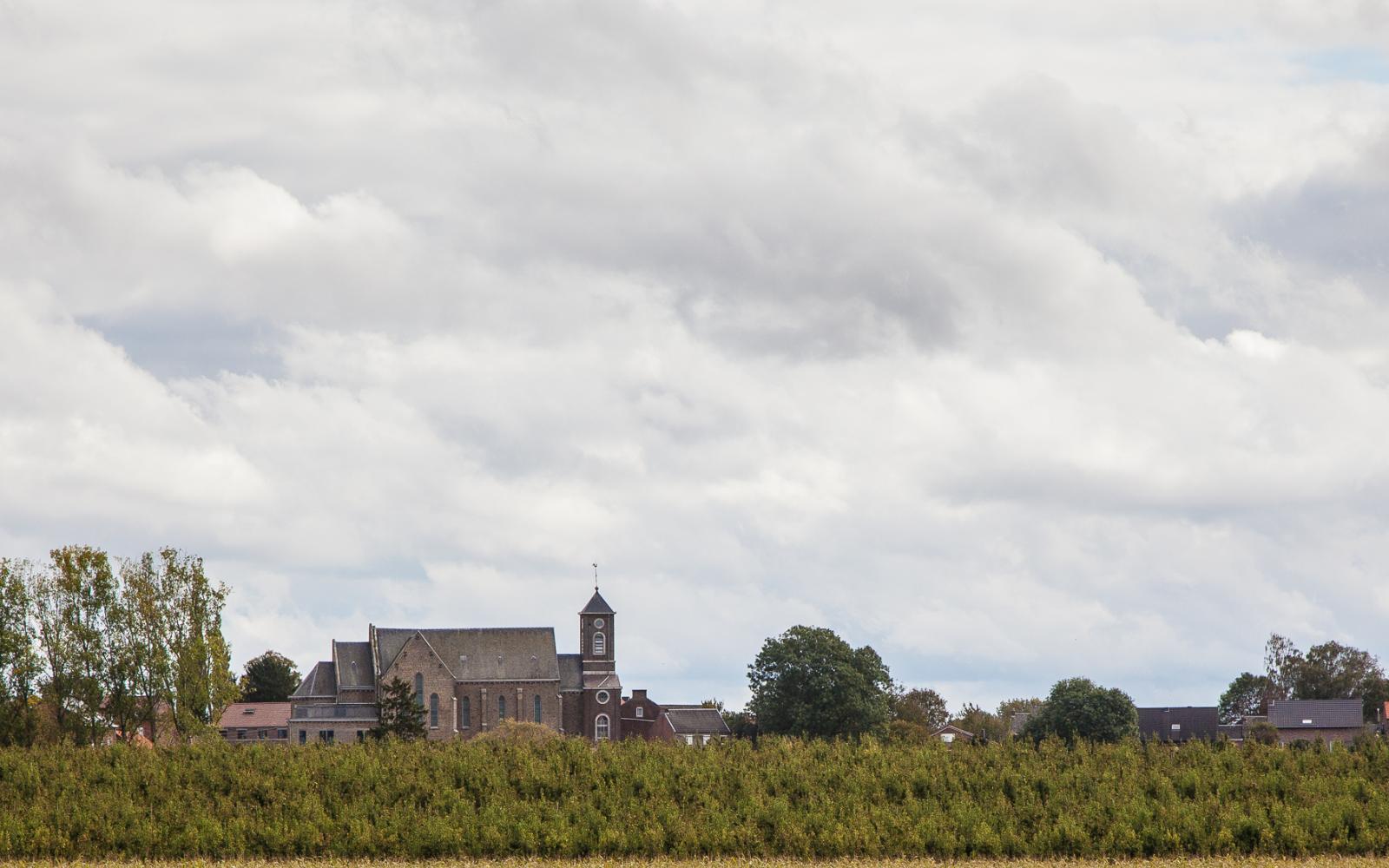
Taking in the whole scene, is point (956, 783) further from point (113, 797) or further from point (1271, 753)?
point (113, 797)

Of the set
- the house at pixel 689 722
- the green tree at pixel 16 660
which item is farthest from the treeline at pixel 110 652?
the house at pixel 689 722

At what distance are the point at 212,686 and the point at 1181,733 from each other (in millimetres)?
82349

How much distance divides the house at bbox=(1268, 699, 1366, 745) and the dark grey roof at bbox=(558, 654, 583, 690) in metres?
56.2

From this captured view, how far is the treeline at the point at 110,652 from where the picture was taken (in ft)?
229

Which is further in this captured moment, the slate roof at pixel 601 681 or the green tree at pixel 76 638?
the slate roof at pixel 601 681

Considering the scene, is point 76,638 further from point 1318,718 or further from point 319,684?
point 1318,718

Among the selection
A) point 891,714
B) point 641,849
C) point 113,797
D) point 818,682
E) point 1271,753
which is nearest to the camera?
point 641,849

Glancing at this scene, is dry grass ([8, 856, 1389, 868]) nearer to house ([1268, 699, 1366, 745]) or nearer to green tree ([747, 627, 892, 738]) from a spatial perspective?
green tree ([747, 627, 892, 738])

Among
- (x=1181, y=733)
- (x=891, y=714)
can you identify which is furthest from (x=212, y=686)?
(x=1181, y=733)

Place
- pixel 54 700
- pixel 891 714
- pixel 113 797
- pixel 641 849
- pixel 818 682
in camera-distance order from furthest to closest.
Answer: pixel 891 714 < pixel 818 682 < pixel 54 700 < pixel 113 797 < pixel 641 849

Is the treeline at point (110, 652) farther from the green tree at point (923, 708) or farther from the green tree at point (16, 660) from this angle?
the green tree at point (923, 708)

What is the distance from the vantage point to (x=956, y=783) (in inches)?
1278

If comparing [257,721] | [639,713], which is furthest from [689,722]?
[257,721]

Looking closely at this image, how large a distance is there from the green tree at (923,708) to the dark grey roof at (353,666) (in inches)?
1772
